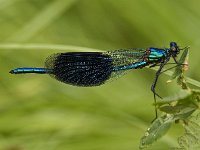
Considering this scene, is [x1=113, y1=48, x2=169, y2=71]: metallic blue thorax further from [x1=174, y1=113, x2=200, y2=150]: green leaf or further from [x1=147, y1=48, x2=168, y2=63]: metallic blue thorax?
[x1=174, y1=113, x2=200, y2=150]: green leaf

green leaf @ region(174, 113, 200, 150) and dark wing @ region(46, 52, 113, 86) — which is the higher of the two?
dark wing @ region(46, 52, 113, 86)

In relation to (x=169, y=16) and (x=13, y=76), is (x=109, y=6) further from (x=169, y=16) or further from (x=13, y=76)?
(x=13, y=76)

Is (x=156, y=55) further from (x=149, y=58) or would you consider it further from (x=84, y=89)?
(x=84, y=89)

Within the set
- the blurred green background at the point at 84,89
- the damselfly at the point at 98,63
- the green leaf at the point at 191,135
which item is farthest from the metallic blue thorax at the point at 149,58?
the green leaf at the point at 191,135

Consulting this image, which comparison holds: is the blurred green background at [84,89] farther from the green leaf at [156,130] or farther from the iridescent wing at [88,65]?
the green leaf at [156,130]

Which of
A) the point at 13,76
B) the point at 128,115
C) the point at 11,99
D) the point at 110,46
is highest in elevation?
the point at 110,46

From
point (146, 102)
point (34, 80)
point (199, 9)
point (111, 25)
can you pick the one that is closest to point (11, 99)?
point (34, 80)

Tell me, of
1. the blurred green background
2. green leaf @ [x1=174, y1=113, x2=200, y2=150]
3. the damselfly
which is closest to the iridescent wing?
the damselfly
